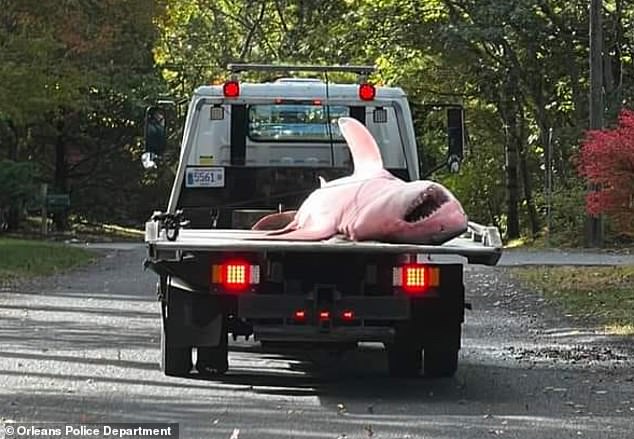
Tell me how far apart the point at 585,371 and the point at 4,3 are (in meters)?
12.3

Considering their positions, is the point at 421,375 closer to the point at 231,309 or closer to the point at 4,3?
the point at 231,309

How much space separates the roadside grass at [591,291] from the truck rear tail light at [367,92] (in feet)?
12.9

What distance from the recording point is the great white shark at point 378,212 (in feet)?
28.0

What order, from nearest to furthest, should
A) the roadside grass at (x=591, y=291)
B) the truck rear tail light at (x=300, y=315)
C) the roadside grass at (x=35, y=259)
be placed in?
the truck rear tail light at (x=300, y=315) < the roadside grass at (x=591, y=291) < the roadside grass at (x=35, y=259)

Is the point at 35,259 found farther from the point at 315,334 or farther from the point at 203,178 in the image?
the point at 315,334

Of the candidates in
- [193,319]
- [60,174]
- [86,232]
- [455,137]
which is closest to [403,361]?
[193,319]

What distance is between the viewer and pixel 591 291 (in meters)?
18.0

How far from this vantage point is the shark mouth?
8.55 m

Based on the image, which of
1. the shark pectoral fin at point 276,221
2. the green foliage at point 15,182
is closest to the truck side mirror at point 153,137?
the shark pectoral fin at point 276,221

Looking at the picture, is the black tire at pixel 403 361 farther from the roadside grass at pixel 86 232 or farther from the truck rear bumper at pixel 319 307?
the roadside grass at pixel 86 232

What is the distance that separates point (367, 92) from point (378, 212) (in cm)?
299

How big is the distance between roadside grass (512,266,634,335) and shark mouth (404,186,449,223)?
5.46 metres

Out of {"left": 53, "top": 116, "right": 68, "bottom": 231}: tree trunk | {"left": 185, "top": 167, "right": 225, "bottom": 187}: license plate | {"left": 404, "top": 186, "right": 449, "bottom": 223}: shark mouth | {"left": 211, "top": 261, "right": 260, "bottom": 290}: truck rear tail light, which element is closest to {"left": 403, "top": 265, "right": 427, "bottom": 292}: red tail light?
{"left": 404, "top": 186, "right": 449, "bottom": 223}: shark mouth

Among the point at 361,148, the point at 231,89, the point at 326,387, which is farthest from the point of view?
the point at 231,89
